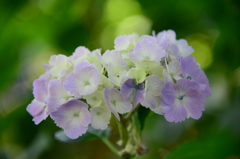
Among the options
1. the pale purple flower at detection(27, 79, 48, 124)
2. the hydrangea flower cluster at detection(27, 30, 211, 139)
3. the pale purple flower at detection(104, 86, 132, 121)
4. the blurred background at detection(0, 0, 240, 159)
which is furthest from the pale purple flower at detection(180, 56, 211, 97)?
the blurred background at detection(0, 0, 240, 159)

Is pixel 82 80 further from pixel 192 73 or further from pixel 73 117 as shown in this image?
pixel 192 73

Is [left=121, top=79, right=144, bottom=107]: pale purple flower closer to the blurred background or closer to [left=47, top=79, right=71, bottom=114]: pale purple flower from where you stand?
[left=47, top=79, right=71, bottom=114]: pale purple flower

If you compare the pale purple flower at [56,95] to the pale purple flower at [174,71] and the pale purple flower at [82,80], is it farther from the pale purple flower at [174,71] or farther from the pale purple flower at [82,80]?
the pale purple flower at [174,71]

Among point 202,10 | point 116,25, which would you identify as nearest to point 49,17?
point 116,25

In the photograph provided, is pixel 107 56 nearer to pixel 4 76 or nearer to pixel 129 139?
pixel 129 139

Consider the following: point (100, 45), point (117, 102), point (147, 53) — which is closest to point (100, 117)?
point (117, 102)

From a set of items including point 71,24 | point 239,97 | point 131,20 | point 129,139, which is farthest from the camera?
point 131,20
